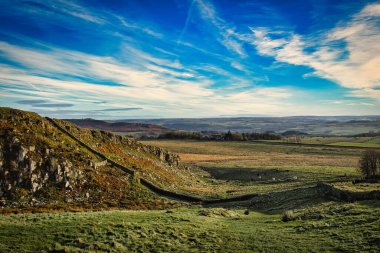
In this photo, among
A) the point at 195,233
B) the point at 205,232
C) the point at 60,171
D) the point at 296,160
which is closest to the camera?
the point at 195,233

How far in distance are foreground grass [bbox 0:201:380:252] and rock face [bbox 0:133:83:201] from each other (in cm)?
831

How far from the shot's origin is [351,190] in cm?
2939

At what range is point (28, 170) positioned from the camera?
33.1m

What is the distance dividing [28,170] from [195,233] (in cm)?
2172

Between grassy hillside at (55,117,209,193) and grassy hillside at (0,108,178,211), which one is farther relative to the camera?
grassy hillside at (55,117,209,193)

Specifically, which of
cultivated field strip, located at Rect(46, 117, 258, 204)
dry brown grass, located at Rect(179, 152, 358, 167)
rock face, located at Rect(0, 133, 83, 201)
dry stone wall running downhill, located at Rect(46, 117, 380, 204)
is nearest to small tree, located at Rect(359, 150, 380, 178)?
dry stone wall running downhill, located at Rect(46, 117, 380, 204)

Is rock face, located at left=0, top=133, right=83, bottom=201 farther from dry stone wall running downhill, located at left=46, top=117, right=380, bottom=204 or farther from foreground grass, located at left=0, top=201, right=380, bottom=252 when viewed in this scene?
dry stone wall running downhill, located at left=46, top=117, right=380, bottom=204

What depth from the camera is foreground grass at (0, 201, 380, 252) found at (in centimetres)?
1767

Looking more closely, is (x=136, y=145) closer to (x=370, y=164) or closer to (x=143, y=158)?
→ (x=143, y=158)

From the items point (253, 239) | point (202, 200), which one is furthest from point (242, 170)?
point (253, 239)

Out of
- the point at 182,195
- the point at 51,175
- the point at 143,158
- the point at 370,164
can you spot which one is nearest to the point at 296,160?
the point at 370,164

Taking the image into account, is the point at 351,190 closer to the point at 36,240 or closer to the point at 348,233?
the point at 348,233

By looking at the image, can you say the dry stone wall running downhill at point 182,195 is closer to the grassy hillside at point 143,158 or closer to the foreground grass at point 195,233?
the grassy hillside at point 143,158

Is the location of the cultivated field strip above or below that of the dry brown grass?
above
